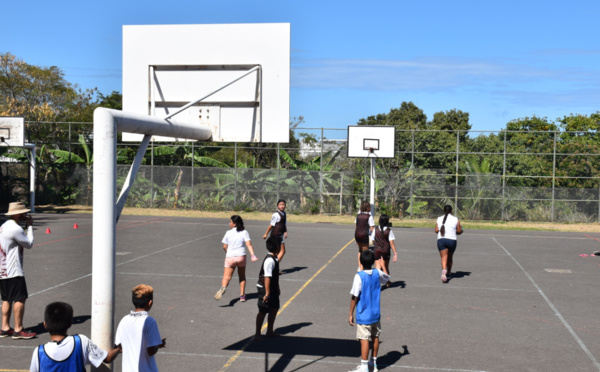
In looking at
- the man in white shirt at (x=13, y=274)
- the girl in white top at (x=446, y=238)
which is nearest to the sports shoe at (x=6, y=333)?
the man in white shirt at (x=13, y=274)

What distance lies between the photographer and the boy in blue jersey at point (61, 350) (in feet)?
16.0

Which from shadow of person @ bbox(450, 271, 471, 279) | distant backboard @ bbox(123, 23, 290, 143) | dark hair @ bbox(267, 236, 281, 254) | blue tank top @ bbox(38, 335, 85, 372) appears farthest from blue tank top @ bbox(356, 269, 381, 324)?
shadow of person @ bbox(450, 271, 471, 279)

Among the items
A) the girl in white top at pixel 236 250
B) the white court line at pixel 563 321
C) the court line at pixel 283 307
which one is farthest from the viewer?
the girl in white top at pixel 236 250

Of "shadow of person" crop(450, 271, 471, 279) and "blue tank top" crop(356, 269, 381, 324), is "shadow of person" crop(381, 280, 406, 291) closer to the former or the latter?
"shadow of person" crop(450, 271, 471, 279)

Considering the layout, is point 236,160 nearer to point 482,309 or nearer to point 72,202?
point 72,202

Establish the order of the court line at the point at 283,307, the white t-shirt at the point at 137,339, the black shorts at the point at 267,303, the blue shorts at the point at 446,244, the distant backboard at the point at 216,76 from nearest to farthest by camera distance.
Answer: the white t-shirt at the point at 137,339
the distant backboard at the point at 216,76
the court line at the point at 283,307
the black shorts at the point at 267,303
the blue shorts at the point at 446,244

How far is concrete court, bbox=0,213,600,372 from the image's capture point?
8695mm

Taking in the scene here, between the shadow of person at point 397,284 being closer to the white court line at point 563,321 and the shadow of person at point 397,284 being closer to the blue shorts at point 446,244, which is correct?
the blue shorts at point 446,244

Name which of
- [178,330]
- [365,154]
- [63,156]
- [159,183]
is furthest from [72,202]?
[178,330]

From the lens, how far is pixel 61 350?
16.1ft

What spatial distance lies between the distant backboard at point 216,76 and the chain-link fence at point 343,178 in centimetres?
2812

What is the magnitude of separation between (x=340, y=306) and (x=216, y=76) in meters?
5.50

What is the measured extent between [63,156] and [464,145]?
2388 centimetres

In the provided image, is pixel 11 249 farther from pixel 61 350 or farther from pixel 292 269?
pixel 292 269
